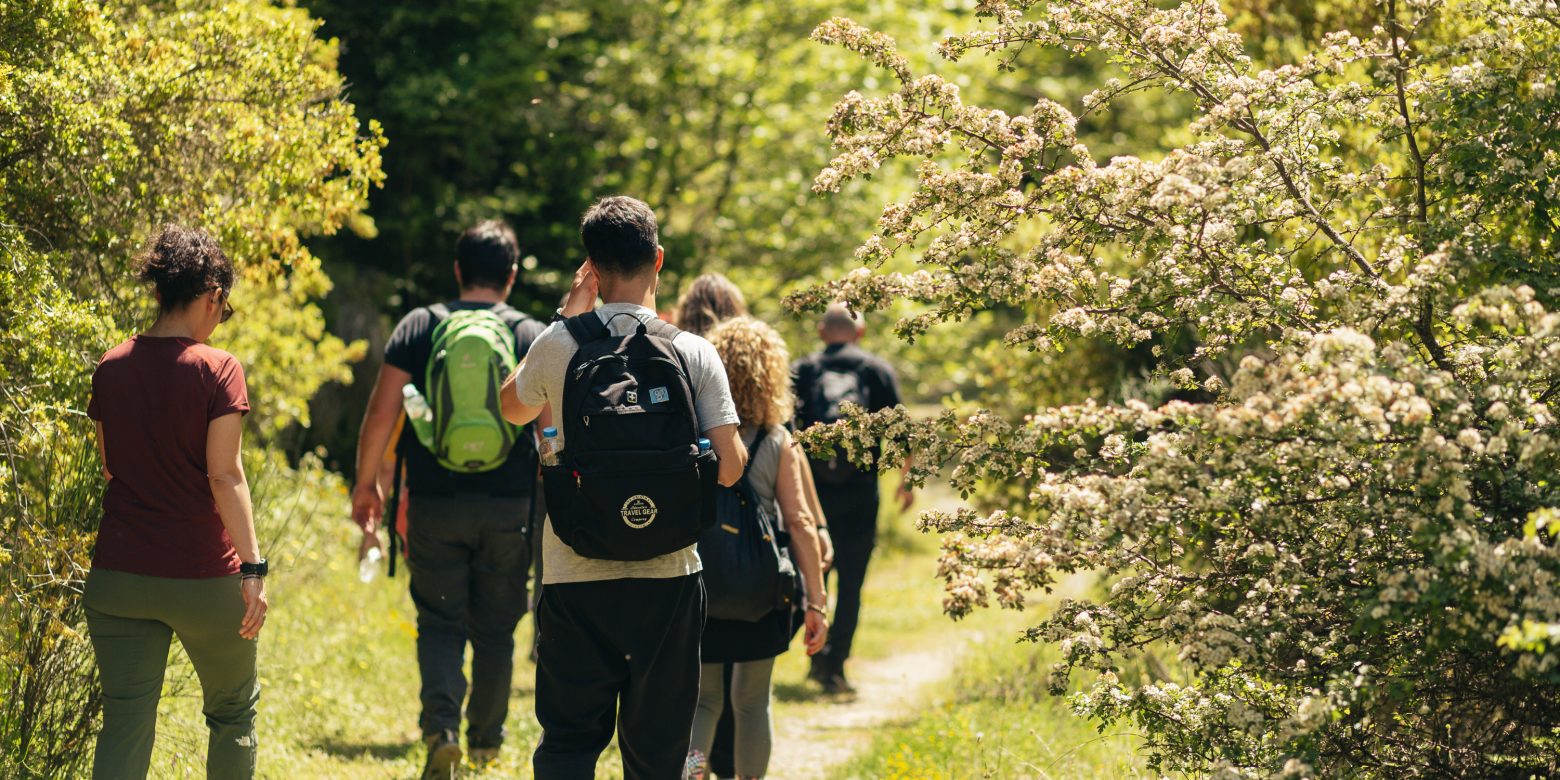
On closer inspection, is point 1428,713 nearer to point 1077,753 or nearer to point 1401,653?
point 1401,653

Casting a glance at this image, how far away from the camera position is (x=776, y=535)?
528 cm

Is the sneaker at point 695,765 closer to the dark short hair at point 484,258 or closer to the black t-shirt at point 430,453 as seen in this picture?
the black t-shirt at point 430,453

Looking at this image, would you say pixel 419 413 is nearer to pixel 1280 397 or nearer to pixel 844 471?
pixel 844 471

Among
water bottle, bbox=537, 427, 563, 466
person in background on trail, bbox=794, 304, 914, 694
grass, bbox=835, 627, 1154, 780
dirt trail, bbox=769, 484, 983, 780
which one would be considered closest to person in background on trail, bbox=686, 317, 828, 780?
grass, bbox=835, 627, 1154, 780

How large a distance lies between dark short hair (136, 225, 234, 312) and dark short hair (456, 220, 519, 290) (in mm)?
1975

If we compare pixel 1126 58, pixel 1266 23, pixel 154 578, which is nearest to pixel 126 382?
pixel 154 578

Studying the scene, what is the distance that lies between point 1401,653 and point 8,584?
13.9 feet

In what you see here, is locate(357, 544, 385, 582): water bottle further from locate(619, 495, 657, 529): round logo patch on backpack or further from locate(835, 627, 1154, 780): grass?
locate(619, 495, 657, 529): round logo patch on backpack

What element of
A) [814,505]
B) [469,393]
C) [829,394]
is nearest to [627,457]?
[814,505]

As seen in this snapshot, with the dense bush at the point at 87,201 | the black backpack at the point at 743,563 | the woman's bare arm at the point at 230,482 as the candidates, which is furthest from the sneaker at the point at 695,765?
the dense bush at the point at 87,201

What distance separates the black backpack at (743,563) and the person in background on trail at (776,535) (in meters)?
0.06

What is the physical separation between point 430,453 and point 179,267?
1983 mm

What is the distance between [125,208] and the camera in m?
5.16

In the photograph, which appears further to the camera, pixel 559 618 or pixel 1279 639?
pixel 559 618
